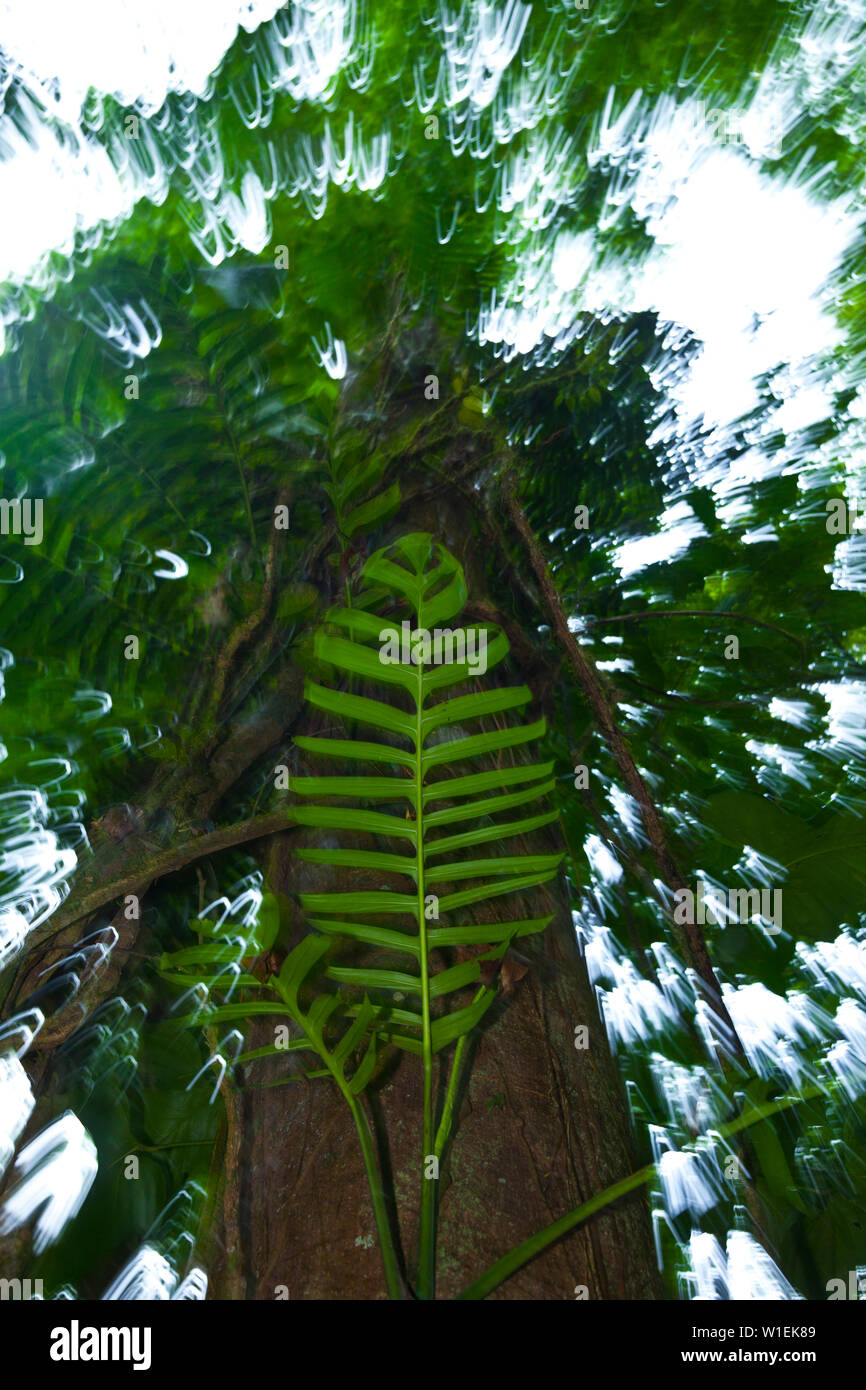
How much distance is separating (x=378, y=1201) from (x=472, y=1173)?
0.09 metres

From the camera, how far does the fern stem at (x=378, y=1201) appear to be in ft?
1.86

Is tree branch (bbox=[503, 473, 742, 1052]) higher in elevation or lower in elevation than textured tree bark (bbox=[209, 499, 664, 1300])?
higher

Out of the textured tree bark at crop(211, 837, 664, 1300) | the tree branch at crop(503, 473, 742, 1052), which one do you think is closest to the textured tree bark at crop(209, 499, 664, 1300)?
the textured tree bark at crop(211, 837, 664, 1300)

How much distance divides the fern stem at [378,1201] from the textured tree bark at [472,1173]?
2 centimetres

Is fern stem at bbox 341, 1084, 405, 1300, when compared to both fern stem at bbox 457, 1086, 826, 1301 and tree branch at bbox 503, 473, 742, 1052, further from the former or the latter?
tree branch at bbox 503, 473, 742, 1052

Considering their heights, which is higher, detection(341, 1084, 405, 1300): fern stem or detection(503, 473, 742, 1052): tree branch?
detection(503, 473, 742, 1052): tree branch

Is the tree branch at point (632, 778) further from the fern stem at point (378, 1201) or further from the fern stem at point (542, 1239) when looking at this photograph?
the fern stem at point (378, 1201)

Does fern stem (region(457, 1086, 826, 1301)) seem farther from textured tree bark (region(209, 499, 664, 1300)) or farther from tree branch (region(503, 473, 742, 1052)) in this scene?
tree branch (region(503, 473, 742, 1052))

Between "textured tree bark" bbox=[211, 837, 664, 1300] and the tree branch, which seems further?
the tree branch

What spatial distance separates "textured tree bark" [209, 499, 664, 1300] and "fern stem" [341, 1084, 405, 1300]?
0.02 metres

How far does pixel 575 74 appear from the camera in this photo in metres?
1.16

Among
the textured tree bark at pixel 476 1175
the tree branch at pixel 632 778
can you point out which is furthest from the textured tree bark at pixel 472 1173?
the tree branch at pixel 632 778

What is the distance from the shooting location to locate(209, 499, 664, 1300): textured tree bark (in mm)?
603

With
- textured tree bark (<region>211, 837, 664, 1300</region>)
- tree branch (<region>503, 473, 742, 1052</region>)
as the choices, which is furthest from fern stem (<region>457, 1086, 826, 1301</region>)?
tree branch (<region>503, 473, 742, 1052</region>)
